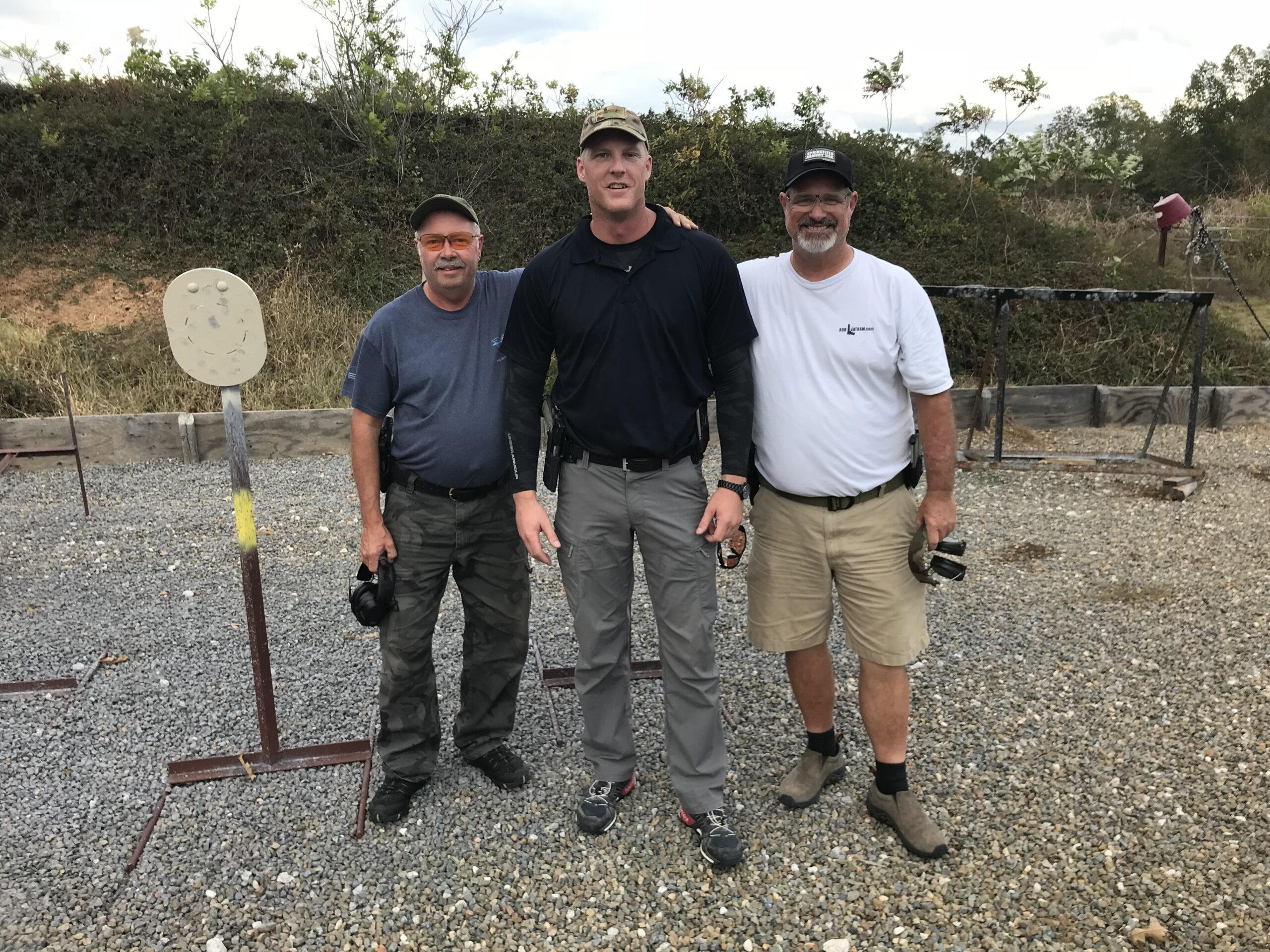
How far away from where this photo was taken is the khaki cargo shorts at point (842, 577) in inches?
113

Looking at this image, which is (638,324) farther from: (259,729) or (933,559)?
(259,729)

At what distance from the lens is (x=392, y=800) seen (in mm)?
3133

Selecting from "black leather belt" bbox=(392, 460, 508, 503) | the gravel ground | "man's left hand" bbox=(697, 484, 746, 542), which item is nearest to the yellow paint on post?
"black leather belt" bbox=(392, 460, 508, 503)

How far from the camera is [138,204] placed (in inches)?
457

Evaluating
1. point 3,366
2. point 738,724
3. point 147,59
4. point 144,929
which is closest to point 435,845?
point 144,929

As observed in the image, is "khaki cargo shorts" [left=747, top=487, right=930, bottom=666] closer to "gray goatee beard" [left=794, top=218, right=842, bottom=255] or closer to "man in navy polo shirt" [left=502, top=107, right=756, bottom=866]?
"man in navy polo shirt" [left=502, top=107, right=756, bottom=866]

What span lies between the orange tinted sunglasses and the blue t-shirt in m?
0.19

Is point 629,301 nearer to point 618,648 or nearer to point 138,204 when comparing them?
point 618,648

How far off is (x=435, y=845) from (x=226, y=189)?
10929 millimetres

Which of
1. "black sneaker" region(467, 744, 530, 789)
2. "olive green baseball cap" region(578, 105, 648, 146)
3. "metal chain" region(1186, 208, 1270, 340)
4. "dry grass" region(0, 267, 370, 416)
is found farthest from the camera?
"metal chain" region(1186, 208, 1270, 340)

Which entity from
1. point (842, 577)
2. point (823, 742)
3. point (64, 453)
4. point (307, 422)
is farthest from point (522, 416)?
point (307, 422)

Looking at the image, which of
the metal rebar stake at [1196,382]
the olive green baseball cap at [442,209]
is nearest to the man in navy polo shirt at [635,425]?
the olive green baseball cap at [442,209]

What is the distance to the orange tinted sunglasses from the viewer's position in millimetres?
2883

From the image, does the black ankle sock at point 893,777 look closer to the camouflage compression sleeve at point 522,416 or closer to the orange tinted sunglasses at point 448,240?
the camouflage compression sleeve at point 522,416
